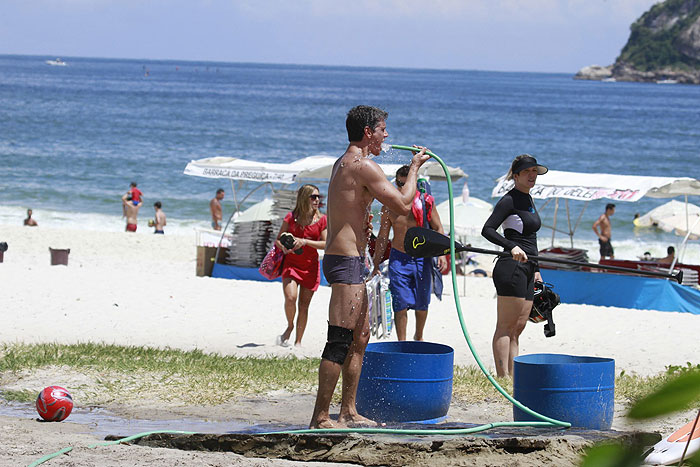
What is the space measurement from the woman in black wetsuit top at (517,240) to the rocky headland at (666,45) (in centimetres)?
14514

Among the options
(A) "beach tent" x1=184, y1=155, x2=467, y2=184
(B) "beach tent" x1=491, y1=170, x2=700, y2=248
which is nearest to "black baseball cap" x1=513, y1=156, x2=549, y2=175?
(B) "beach tent" x1=491, y1=170, x2=700, y2=248

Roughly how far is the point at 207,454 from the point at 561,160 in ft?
156

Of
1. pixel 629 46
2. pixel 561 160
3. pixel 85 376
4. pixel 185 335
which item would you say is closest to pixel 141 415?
pixel 85 376

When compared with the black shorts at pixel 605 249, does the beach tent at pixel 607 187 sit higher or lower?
higher

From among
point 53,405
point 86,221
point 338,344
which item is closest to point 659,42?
point 86,221

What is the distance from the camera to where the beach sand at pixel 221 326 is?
5.91m

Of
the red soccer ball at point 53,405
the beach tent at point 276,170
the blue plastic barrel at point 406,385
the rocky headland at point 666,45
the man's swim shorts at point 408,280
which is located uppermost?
the rocky headland at point 666,45

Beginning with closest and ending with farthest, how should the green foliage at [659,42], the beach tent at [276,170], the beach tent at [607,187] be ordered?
1. the beach tent at [607,187]
2. the beach tent at [276,170]
3. the green foliage at [659,42]

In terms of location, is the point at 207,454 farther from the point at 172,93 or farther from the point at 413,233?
the point at 172,93

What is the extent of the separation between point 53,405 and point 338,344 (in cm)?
183

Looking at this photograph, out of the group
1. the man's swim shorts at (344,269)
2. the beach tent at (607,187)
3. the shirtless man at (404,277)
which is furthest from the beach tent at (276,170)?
the man's swim shorts at (344,269)

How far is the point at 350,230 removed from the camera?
15.8 feet

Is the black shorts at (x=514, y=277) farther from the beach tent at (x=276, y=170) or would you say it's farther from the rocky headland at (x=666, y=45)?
the rocky headland at (x=666, y=45)

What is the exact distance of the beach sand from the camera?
5.91m
